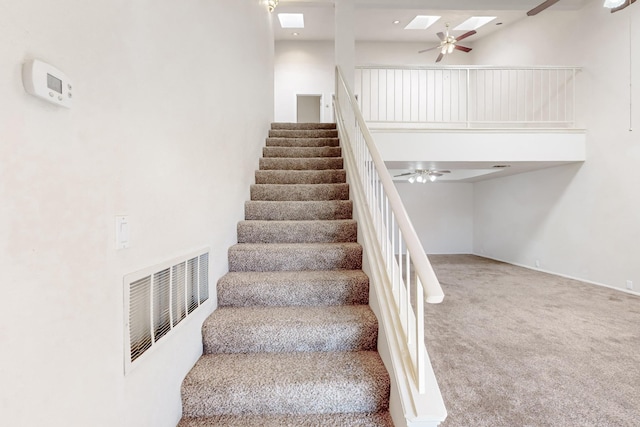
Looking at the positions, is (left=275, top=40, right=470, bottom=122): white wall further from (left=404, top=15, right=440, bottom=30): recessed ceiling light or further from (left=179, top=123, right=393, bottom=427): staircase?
(left=179, top=123, right=393, bottom=427): staircase

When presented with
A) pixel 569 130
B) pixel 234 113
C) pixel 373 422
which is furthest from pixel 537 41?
pixel 373 422

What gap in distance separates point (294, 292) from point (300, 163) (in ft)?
6.37

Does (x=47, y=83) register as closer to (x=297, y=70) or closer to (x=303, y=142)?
(x=303, y=142)

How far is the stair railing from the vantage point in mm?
1246

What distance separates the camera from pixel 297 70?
311 inches

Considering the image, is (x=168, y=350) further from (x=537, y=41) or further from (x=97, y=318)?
(x=537, y=41)

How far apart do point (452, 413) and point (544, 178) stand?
5.50 meters

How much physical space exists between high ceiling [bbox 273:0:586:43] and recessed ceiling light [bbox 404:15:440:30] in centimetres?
13

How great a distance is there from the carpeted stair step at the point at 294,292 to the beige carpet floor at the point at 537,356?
906mm

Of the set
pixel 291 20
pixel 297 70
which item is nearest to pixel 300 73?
pixel 297 70

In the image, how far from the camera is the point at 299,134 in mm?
4496

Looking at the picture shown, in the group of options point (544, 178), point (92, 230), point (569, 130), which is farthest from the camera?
point (544, 178)

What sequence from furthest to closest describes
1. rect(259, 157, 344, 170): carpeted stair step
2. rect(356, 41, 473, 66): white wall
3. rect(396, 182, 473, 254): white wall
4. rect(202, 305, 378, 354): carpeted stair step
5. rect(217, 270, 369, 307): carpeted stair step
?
rect(396, 182, 473, 254): white wall < rect(356, 41, 473, 66): white wall < rect(259, 157, 344, 170): carpeted stair step < rect(217, 270, 369, 307): carpeted stair step < rect(202, 305, 378, 354): carpeted stair step

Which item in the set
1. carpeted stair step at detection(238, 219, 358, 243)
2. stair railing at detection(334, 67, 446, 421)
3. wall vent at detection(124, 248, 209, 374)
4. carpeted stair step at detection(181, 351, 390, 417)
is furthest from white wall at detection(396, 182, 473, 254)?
wall vent at detection(124, 248, 209, 374)
